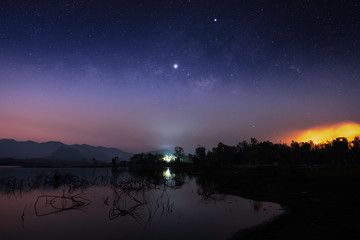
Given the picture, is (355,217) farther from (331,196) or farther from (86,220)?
(86,220)

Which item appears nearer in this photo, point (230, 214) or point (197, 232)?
point (197, 232)

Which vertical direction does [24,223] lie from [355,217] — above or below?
below

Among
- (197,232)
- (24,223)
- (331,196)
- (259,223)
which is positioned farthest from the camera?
(331,196)

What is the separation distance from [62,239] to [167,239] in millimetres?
5615

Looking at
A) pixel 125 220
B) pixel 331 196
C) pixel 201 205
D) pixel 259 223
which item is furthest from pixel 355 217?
pixel 125 220

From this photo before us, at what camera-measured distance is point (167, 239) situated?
29.1ft

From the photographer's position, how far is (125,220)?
11.9 metres

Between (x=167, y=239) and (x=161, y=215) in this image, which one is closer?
(x=167, y=239)

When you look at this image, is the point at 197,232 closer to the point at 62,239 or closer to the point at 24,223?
the point at 62,239

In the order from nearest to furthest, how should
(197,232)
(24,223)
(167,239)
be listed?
(167,239) → (197,232) → (24,223)

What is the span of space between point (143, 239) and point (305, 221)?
9090 mm

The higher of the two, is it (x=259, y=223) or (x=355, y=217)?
(x=355, y=217)

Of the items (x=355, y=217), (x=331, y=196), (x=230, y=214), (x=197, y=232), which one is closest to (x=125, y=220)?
(x=197, y=232)

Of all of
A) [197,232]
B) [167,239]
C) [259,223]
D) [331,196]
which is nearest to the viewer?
[167,239]
